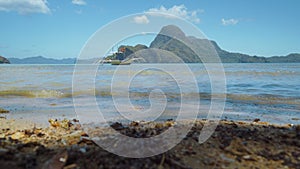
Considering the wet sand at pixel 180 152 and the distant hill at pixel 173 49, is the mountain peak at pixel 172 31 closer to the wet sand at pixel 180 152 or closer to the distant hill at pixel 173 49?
the distant hill at pixel 173 49

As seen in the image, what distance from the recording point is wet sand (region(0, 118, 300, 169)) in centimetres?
266

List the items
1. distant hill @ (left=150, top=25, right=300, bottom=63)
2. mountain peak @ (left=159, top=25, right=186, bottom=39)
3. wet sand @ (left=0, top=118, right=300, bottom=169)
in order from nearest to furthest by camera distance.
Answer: wet sand @ (left=0, top=118, right=300, bottom=169) < mountain peak @ (left=159, top=25, right=186, bottom=39) < distant hill @ (left=150, top=25, right=300, bottom=63)

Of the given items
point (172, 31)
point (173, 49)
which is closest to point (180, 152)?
point (172, 31)

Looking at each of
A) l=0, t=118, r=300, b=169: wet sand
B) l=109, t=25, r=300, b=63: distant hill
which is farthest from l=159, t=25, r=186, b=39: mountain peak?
l=0, t=118, r=300, b=169: wet sand

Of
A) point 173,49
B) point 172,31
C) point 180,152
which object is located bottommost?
point 180,152

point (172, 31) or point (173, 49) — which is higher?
point (172, 31)

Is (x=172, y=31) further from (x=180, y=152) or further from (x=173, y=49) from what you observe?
(x=180, y=152)

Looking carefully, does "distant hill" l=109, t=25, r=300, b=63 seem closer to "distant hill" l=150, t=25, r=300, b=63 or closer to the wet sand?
"distant hill" l=150, t=25, r=300, b=63

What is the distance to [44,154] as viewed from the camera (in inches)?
114

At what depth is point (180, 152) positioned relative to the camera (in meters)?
3.05

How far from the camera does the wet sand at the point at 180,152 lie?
266 centimetres

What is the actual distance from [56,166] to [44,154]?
0.45m

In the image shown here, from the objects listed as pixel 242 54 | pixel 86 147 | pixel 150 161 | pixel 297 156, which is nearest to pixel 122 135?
pixel 86 147


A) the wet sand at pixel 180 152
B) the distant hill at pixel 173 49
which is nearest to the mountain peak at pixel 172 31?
the distant hill at pixel 173 49
